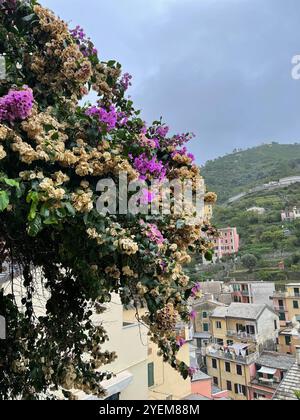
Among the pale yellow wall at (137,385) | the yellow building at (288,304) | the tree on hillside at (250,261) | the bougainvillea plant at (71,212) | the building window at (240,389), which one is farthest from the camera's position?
the tree on hillside at (250,261)

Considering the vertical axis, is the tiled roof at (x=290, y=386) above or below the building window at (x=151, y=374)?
below

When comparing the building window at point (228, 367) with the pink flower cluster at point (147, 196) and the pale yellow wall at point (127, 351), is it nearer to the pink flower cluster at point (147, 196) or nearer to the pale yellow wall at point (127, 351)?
the pale yellow wall at point (127, 351)

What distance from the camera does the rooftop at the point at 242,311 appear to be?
78.7 ft

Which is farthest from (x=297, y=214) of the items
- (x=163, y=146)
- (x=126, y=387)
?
(x=163, y=146)

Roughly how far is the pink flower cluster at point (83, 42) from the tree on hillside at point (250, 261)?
39562mm

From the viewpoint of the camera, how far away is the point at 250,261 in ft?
129

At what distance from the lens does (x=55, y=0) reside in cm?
251

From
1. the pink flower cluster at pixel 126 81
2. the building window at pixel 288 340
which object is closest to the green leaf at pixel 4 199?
the pink flower cluster at pixel 126 81

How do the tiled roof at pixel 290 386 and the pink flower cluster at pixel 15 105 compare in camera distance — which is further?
the tiled roof at pixel 290 386

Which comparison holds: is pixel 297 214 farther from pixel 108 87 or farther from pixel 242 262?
pixel 108 87

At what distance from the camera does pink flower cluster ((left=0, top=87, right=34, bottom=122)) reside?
1.56 metres

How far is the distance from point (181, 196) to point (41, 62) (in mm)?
1159

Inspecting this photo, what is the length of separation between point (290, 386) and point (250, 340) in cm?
1023

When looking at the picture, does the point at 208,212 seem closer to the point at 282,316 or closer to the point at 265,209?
the point at 282,316
